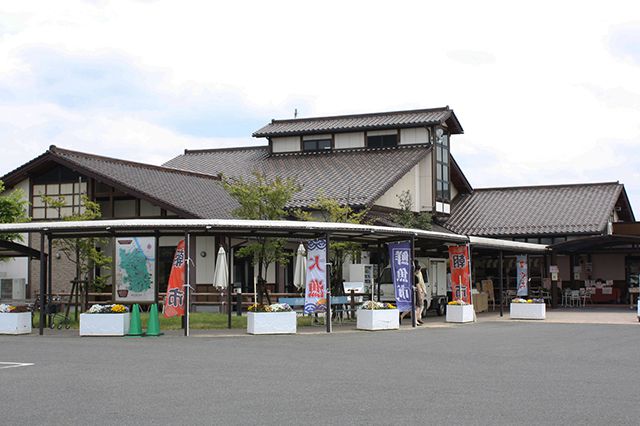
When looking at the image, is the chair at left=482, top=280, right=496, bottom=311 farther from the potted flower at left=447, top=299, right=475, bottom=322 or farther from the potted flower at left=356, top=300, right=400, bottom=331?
the potted flower at left=356, top=300, right=400, bottom=331

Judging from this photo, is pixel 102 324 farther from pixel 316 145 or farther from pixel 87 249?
pixel 316 145

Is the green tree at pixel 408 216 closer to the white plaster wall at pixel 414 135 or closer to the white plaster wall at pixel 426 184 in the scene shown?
the white plaster wall at pixel 426 184

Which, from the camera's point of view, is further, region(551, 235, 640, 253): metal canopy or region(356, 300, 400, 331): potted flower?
region(551, 235, 640, 253): metal canopy

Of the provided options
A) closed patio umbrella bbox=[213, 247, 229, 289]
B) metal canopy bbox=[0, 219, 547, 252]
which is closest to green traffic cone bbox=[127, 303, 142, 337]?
metal canopy bbox=[0, 219, 547, 252]

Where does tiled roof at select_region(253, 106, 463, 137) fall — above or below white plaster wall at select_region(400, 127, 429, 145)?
above

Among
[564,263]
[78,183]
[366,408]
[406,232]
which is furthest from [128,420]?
[564,263]

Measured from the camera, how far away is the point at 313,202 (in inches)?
1134

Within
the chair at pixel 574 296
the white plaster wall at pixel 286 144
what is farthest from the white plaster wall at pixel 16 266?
the chair at pixel 574 296

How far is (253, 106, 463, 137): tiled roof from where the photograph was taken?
1355 inches

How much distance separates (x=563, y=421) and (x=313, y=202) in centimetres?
2122

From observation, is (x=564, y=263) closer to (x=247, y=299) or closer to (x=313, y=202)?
(x=313, y=202)

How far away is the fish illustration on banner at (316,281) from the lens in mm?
19375

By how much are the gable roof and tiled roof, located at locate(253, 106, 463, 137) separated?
A: 6.51 m

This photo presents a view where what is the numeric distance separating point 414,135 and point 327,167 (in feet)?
13.1
